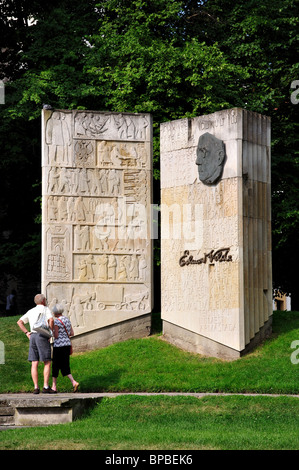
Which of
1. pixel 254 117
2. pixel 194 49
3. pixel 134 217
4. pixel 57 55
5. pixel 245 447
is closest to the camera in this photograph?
pixel 245 447

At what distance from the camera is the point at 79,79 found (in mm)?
31828

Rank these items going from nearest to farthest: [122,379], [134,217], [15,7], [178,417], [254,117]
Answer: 1. [178,417]
2. [122,379]
3. [254,117]
4. [134,217]
5. [15,7]

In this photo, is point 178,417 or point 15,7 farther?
point 15,7

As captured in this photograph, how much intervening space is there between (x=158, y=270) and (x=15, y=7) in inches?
465

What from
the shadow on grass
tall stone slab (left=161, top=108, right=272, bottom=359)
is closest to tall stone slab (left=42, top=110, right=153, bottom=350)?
tall stone slab (left=161, top=108, right=272, bottom=359)

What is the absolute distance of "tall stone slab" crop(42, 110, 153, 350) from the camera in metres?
23.4

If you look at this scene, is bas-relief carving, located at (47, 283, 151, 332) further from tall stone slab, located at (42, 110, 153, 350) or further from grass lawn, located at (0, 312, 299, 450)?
grass lawn, located at (0, 312, 299, 450)

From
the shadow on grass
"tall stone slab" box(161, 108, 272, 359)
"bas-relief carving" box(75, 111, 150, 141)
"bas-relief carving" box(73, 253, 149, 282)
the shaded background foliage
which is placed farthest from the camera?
the shaded background foliage

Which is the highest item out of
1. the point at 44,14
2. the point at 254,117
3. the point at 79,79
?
the point at 44,14

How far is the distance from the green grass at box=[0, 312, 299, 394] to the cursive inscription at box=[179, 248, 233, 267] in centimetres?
205

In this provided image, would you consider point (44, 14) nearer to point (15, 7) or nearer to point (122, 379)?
point (15, 7)

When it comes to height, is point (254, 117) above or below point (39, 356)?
above

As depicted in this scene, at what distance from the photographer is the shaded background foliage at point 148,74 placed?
3020 centimetres

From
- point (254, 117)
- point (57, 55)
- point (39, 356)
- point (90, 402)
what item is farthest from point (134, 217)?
point (57, 55)
